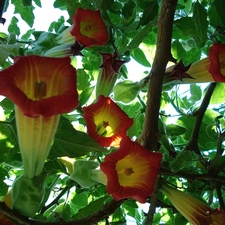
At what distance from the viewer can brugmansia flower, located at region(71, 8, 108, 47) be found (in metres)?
1.19

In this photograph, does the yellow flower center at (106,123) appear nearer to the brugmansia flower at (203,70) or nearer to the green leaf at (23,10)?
the brugmansia flower at (203,70)

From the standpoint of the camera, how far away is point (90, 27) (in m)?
1.25

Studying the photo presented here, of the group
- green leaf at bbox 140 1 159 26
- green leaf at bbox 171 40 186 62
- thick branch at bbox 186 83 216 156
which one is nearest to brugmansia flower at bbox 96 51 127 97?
green leaf at bbox 140 1 159 26

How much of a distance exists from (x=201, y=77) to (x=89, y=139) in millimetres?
396

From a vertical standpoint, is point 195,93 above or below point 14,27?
below

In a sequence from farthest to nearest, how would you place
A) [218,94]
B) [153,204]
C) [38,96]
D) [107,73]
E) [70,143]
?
[218,94] → [107,73] → [153,204] → [70,143] → [38,96]

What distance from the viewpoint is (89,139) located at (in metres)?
0.97

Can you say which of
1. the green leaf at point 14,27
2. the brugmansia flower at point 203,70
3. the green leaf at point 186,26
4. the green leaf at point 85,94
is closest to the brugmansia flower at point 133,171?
the brugmansia flower at point 203,70

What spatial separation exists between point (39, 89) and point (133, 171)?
27 cm

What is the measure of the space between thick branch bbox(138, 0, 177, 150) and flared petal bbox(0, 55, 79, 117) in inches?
10.9

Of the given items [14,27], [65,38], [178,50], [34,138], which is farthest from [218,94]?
[34,138]

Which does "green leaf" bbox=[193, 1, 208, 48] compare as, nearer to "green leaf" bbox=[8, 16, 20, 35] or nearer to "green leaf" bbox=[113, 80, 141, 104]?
"green leaf" bbox=[113, 80, 141, 104]

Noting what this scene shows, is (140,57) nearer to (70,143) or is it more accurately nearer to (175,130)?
(175,130)

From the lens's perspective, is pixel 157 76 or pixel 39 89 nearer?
pixel 39 89
